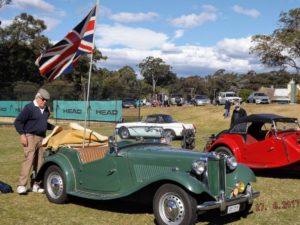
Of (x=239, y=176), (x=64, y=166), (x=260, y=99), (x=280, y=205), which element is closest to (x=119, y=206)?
(x=64, y=166)

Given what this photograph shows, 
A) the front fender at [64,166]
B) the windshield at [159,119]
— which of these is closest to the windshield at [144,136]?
the front fender at [64,166]

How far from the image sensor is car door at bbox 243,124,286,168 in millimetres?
10477

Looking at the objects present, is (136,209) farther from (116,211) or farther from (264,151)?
(264,151)

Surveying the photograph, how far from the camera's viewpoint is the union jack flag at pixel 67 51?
935 centimetres

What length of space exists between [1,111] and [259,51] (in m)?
30.1

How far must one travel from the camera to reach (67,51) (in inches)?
370

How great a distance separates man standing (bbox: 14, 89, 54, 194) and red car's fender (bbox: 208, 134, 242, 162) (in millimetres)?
4703

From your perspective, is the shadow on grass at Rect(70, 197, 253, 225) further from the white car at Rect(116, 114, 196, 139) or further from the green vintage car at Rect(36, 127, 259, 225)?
the white car at Rect(116, 114, 196, 139)

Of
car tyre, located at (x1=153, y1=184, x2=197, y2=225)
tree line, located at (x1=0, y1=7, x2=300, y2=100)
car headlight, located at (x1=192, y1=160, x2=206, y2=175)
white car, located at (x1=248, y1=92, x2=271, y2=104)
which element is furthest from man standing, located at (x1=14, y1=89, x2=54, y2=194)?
white car, located at (x1=248, y1=92, x2=271, y2=104)

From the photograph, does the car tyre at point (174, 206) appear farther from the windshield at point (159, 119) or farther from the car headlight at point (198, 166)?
the windshield at point (159, 119)

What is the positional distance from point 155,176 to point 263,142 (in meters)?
5.02

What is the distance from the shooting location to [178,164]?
648 centimetres

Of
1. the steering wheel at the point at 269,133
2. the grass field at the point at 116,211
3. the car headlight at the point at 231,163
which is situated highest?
the steering wheel at the point at 269,133

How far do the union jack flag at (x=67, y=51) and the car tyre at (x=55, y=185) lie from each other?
2.16m
